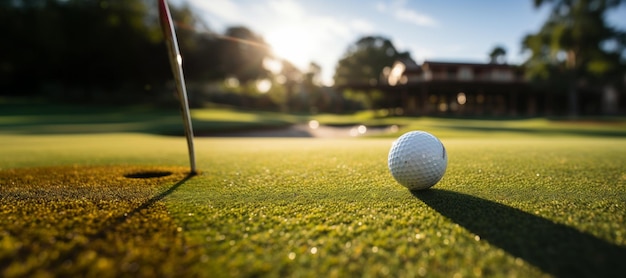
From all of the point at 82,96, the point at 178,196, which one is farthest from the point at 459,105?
the point at 82,96

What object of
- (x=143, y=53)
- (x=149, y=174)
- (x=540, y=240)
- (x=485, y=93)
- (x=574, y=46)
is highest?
(x=143, y=53)

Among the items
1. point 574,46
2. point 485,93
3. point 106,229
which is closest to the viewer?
point 106,229

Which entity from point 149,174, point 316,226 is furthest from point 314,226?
point 149,174

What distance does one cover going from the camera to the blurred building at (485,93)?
35.9 meters

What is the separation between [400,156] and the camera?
2.79 metres

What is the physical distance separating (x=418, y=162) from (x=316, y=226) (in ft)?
3.76

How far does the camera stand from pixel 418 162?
106 inches

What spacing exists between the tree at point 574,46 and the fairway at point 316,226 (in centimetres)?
3663

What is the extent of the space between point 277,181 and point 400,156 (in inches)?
44.7

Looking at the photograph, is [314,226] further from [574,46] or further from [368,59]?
[368,59]

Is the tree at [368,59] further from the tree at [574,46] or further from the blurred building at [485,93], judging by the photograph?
the tree at [574,46]

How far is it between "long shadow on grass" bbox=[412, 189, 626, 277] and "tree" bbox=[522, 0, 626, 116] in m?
37.8

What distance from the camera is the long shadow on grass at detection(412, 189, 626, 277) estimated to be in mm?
1454

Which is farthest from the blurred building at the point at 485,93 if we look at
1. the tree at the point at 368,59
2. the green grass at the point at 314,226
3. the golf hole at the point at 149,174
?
the green grass at the point at 314,226
